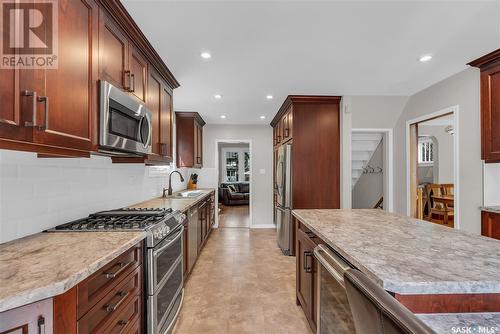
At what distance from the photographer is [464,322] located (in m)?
0.83

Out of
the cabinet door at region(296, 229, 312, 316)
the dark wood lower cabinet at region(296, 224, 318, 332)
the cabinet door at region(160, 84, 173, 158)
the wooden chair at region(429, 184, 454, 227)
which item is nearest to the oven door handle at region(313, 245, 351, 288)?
the dark wood lower cabinet at region(296, 224, 318, 332)

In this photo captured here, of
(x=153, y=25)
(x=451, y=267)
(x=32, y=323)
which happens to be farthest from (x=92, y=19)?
(x=451, y=267)

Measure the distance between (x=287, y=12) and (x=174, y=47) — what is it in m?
1.11

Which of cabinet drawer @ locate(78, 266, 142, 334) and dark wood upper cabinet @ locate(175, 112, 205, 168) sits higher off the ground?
dark wood upper cabinet @ locate(175, 112, 205, 168)

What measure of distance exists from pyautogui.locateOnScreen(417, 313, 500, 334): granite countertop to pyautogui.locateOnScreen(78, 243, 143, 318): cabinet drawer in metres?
1.26

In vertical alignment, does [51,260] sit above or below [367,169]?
below

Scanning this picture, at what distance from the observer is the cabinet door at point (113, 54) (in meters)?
1.60

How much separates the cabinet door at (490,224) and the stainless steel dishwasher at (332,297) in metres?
2.21

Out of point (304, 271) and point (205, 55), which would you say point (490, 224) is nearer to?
point (304, 271)

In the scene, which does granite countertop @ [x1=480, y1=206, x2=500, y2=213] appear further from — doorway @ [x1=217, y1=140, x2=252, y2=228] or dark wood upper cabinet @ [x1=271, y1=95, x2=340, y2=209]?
doorway @ [x1=217, y1=140, x2=252, y2=228]

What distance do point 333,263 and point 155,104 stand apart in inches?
88.5

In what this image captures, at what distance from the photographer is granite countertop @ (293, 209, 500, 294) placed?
86 centimetres

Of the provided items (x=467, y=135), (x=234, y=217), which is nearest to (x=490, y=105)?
(x=467, y=135)

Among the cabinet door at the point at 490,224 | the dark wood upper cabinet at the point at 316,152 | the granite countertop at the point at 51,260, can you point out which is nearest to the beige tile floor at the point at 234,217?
the dark wood upper cabinet at the point at 316,152
